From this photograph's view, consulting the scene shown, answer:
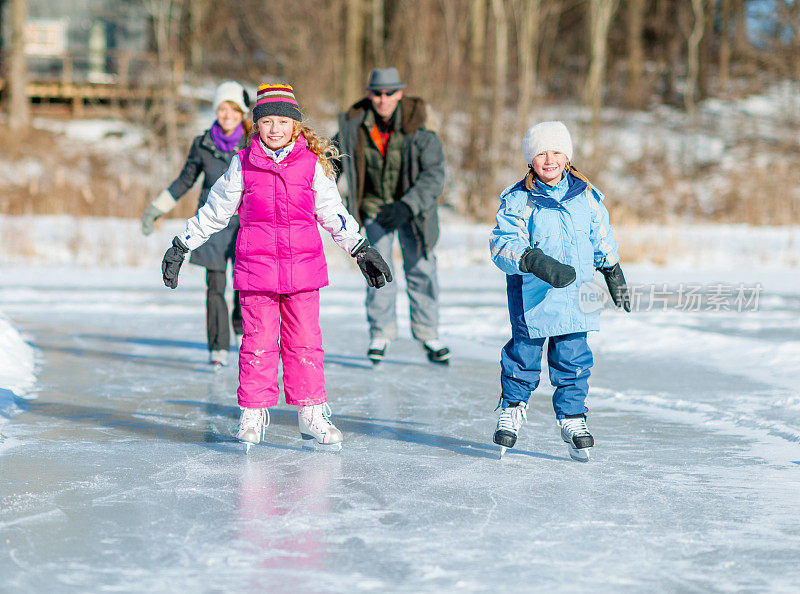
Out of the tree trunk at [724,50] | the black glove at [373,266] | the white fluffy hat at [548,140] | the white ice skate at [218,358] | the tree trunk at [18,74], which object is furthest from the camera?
the tree trunk at [724,50]

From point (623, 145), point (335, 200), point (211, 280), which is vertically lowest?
point (211, 280)

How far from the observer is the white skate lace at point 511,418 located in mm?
3918

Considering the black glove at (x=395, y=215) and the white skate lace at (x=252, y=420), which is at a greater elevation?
the black glove at (x=395, y=215)

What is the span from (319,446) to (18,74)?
79.1 feet

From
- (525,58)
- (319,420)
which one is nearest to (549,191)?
(319,420)

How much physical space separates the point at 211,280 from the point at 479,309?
3318 mm

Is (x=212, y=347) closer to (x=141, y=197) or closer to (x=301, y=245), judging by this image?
(x=301, y=245)

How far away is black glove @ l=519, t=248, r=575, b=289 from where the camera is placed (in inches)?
140

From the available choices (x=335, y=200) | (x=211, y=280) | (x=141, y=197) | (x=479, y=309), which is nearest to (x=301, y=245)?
(x=335, y=200)

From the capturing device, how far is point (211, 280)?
19.2 ft

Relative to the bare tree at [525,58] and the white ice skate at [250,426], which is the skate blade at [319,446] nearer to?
the white ice skate at [250,426]

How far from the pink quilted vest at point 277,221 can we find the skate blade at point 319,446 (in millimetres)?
678

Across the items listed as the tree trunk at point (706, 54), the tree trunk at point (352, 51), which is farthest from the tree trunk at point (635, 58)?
the tree trunk at point (352, 51)

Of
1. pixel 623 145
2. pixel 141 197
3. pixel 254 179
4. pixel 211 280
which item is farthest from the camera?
pixel 623 145
